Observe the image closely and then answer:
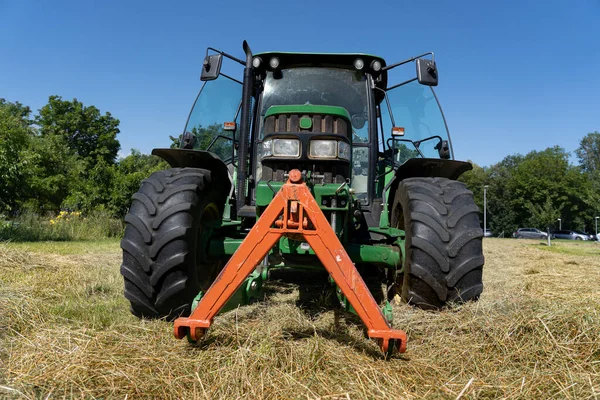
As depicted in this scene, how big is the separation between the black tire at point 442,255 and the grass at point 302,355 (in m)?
0.14

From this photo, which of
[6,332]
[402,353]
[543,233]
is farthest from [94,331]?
[543,233]

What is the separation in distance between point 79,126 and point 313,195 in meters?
39.3

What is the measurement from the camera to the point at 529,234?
153 ft

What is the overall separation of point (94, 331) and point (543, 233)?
5046 cm

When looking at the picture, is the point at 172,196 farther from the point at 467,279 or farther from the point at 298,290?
the point at 467,279

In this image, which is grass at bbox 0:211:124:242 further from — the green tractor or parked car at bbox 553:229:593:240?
parked car at bbox 553:229:593:240

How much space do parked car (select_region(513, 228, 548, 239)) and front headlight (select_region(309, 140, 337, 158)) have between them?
48668 millimetres

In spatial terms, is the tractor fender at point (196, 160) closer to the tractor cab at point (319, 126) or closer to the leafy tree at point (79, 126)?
the tractor cab at point (319, 126)

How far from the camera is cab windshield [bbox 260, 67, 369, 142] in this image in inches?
175

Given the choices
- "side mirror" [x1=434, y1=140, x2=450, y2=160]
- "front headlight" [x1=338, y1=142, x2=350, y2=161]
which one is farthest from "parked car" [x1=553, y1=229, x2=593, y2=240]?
"front headlight" [x1=338, y1=142, x2=350, y2=161]

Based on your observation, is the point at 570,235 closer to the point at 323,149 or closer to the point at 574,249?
the point at 574,249

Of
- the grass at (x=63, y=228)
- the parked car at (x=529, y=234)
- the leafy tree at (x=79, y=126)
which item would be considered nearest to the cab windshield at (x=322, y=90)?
the grass at (x=63, y=228)

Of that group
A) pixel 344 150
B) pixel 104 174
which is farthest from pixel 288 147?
pixel 104 174

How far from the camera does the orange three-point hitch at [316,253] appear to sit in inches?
94.9
